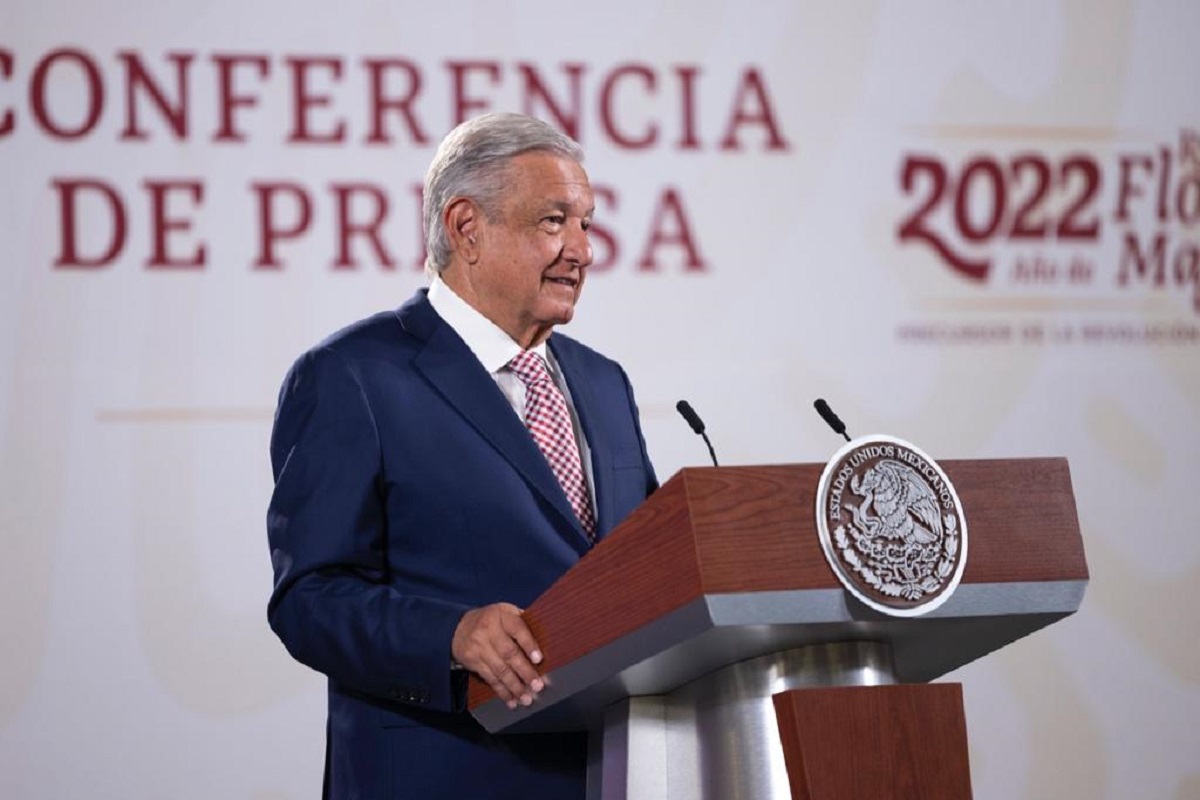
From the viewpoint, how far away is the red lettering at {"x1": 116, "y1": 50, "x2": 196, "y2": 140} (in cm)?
357

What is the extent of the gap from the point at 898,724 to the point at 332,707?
2.63ft

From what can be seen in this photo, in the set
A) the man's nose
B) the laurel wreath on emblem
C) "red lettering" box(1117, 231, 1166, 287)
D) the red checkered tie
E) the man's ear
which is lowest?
the laurel wreath on emblem

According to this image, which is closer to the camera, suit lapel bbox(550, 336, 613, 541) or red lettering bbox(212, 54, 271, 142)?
suit lapel bbox(550, 336, 613, 541)

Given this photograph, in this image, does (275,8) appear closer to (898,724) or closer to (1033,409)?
(1033,409)

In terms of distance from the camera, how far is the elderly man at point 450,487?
6.39 ft

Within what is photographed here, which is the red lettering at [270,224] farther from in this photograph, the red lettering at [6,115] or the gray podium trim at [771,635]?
the gray podium trim at [771,635]

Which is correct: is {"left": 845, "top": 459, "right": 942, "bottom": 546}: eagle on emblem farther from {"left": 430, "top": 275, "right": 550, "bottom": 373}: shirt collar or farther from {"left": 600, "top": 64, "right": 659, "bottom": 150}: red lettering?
{"left": 600, "top": 64, "right": 659, "bottom": 150}: red lettering

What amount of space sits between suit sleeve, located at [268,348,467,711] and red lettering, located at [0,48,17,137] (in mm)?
1666

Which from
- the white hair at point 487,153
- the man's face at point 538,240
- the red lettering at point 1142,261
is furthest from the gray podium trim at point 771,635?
the red lettering at point 1142,261

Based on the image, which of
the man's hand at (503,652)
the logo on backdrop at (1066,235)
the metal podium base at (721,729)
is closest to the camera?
the metal podium base at (721,729)

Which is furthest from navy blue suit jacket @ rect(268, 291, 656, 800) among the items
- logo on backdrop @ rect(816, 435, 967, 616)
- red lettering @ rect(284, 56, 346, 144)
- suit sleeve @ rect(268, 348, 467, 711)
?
red lettering @ rect(284, 56, 346, 144)

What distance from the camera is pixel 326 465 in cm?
202

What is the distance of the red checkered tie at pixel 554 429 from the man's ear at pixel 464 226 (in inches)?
5.8

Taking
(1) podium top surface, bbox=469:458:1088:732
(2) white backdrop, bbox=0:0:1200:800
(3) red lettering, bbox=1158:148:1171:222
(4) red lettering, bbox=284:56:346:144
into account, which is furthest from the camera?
(3) red lettering, bbox=1158:148:1171:222
